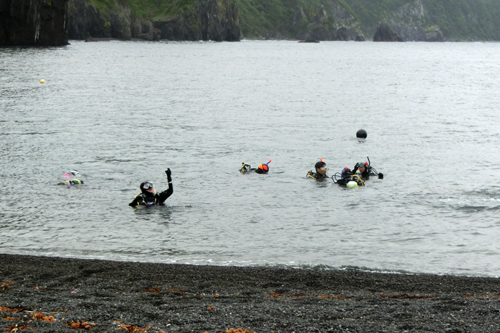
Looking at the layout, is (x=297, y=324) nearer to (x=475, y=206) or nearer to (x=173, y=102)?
(x=475, y=206)

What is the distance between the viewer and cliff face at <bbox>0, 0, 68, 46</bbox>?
130000 mm

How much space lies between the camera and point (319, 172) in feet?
83.5

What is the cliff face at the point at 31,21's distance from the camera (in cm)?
13000

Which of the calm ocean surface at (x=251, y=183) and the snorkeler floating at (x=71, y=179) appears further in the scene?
the snorkeler floating at (x=71, y=179)

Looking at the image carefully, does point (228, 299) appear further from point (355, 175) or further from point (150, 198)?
point (355, 175)

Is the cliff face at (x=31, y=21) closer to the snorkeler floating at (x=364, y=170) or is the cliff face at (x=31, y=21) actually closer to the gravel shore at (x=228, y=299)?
the snorkeler floating at (x=364, y=170)

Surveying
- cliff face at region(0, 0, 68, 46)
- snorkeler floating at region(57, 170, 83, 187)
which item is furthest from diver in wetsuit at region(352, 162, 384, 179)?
cliff face at region(0, 0, 68, 46)

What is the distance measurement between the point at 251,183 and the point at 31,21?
416 feet

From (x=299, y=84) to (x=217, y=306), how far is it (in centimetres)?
7185

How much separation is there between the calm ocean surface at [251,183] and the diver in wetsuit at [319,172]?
50cm

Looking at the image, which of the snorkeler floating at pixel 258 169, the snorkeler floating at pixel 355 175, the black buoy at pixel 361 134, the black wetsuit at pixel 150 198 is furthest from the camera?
the black buoy at pixel 361 134

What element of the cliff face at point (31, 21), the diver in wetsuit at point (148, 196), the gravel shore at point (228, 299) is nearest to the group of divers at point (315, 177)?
the diver in wetsuit at point (148, 196)

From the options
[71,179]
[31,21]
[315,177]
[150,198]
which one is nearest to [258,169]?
[315,177]

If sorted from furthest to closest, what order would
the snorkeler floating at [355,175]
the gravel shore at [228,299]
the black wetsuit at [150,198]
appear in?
the snorkeler floating at [355,175], the black wetsuit at [150,198], the gravel shore at [228,299]
